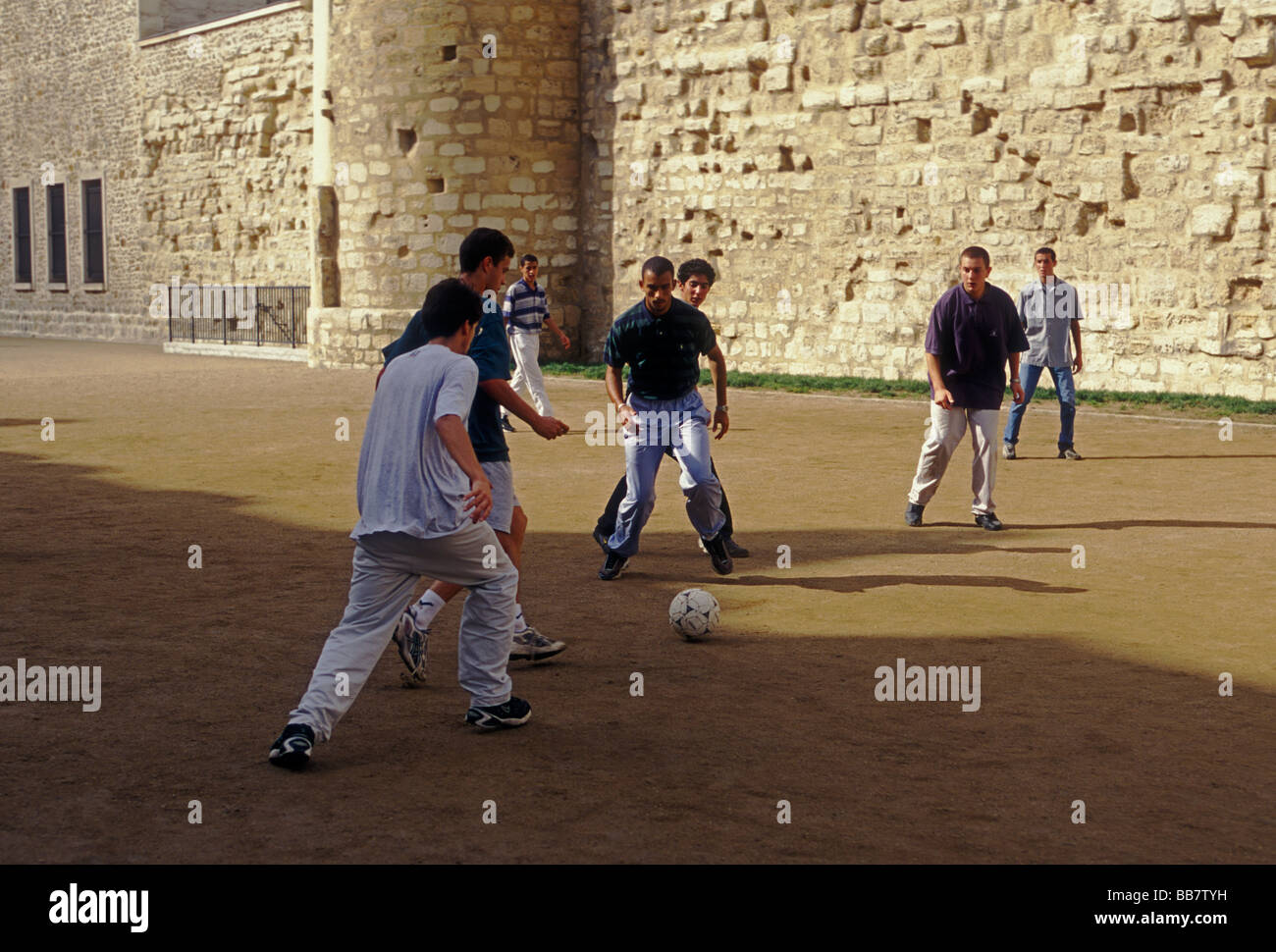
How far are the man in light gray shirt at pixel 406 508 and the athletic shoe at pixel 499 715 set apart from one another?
0.45 meters

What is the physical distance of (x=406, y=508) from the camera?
5.46m

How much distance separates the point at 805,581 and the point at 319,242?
19.5m

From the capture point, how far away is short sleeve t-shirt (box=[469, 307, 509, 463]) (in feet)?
21.4

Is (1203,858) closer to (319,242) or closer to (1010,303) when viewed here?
(1010,303)

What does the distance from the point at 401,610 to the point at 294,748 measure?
62 cm

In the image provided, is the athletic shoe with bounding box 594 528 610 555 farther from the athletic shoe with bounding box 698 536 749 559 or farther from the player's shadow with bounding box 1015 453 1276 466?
the player's shadow with bounding box 1015 453 1276 466

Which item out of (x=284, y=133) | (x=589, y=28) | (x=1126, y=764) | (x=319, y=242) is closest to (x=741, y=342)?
(x=589, y=28)

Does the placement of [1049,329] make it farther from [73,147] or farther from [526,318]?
[73,147]

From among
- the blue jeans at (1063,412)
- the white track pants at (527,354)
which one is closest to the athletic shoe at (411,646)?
the blue jeans at (1063,412)

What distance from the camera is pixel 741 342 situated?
76.8 ft

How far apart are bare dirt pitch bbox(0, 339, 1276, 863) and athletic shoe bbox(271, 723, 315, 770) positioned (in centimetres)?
5

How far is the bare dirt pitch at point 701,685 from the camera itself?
4.66 metres

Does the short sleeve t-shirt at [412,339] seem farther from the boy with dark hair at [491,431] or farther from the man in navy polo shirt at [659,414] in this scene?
the man in navy polo shirt at [659,414]

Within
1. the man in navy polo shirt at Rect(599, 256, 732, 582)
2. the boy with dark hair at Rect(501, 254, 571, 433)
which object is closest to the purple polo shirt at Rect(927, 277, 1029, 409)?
the man in navy polo shirt at Rect(599, 256, 732, 582)
